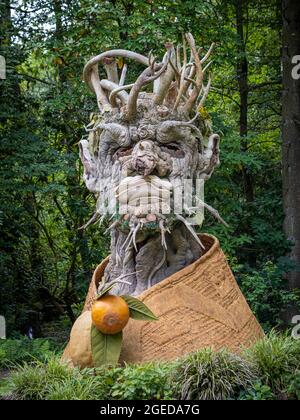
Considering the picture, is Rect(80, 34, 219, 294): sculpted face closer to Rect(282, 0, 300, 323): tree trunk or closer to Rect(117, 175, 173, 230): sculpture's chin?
Rect(117, 175, 173, 230): sculpture's chin

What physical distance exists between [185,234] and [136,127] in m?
0.87

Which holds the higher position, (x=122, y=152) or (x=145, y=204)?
(x=122, y=152)

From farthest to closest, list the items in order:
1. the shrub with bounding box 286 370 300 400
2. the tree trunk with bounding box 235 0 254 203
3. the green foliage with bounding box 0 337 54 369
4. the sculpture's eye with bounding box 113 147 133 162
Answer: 1. the tree trunk with bounding box 235 0 254 203
2. the green foliage with bounding box 0 337 54 369
3. the sculpture's eye with bounding box 113 147 133 162
4. the shrub with bounding box 286 370 300 400

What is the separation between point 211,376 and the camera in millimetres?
4383

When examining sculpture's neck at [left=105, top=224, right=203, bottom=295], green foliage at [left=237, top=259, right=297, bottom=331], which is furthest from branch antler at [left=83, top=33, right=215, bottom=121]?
green foliage at [left=237, top=259, right=297, bottom=331]

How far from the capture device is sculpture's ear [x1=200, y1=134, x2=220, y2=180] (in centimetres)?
542

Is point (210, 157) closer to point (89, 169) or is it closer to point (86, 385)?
point (89, 169)

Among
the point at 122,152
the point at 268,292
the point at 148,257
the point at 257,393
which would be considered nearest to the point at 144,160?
the point at 122,152

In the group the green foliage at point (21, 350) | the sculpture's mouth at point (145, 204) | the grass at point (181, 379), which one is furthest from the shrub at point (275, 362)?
the green foliage at point (21, 350)

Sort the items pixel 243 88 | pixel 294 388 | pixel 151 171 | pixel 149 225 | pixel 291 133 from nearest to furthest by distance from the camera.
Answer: pixel 294 388 < pixel 149 225 < pixel 151 171 < pixel 291 133 < pixel 243 88

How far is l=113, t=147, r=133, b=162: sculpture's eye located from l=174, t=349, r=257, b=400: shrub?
5.17 feet

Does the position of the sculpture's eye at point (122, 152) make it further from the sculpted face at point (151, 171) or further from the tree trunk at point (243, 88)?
the tree trunk at point (243, 88)

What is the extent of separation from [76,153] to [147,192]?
4082 millimetres

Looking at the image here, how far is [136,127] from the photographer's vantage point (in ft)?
17.0
